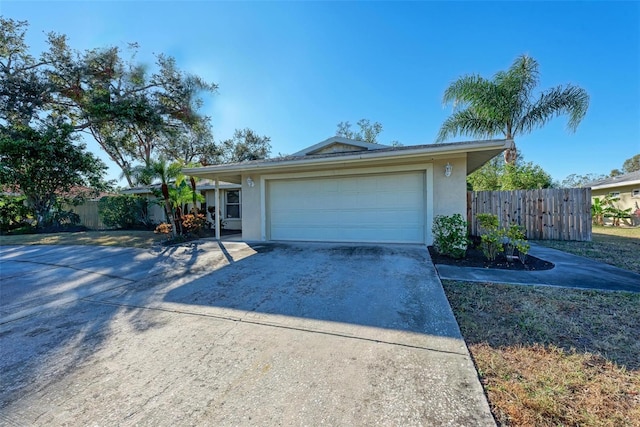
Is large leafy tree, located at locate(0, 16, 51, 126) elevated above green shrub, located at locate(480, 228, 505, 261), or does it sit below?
above

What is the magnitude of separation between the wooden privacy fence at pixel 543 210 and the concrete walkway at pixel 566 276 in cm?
390

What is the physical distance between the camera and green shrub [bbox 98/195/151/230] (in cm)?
1477

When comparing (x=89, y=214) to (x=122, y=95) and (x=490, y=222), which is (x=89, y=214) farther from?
(x=490, y=222)

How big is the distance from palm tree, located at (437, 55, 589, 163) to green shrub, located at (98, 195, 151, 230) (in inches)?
704

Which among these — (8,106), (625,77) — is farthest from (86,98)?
(625,77)

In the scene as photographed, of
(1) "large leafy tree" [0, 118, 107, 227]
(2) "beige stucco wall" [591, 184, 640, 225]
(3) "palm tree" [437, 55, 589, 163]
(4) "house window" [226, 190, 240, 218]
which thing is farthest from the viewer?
(2) "beige stucco wall" [591, 184, 640, 225]

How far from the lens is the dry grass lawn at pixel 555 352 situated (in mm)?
1767

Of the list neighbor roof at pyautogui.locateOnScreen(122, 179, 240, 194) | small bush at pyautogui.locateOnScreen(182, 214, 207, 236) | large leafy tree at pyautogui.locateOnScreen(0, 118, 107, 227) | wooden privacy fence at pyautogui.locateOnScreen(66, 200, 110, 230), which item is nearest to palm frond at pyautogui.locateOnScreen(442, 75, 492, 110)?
neighbor roof at pyautogui.locateOnScreen(122, 179, 240, 194)

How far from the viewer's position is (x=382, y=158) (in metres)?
6.70

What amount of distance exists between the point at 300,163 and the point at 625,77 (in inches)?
590

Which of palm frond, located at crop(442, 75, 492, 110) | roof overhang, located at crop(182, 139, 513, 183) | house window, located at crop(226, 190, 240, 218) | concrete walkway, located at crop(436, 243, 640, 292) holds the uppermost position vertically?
palm frond, located at crop(442, 75, 492, 110)

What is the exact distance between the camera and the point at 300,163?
7.45 meters

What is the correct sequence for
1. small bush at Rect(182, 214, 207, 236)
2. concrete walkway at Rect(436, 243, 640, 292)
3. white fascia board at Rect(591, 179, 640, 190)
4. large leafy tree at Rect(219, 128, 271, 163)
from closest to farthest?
concrete walkway at Rect(436, 243, 640, 292)
small bush at Rect(182, 214, 207, 236)
white fascia board at Rect(591, 179, 640, 190)
large leafy tree at Rect(219, 128, 271, 163)

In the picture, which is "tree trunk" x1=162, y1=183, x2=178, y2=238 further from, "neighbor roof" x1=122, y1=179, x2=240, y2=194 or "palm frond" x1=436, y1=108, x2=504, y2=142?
"palm frond" x1=436, y1=108, x2=504, y2=142
